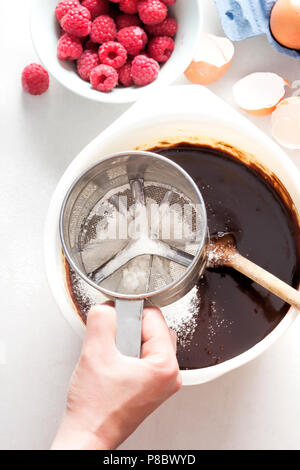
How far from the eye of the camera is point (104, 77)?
0.92 metres

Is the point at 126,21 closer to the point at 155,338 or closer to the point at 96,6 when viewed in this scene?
the point at 96,6

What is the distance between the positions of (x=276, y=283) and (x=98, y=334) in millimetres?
271

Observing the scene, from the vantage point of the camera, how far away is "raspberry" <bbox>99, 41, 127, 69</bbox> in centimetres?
92

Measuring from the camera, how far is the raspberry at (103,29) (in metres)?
0.93

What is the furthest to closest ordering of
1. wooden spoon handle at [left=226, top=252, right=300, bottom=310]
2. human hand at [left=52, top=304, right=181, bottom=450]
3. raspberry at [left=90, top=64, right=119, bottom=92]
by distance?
raspberry at [left=90, top=64, right=119, bottom=92]
wooden spoon handle at [left=226, top=252, right=300, bottom=310]
human hand at [left=52, top=304, right=181, bottom=450]

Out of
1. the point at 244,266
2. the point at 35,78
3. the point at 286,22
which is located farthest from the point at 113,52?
the point at 244,266

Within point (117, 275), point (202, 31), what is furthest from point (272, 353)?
point (202, 31)

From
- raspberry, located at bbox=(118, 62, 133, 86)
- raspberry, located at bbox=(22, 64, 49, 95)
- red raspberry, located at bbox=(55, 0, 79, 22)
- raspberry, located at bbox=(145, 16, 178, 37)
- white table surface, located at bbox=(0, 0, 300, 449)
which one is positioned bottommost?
white table surface, located at bbox=(0, 0, 300, 449)

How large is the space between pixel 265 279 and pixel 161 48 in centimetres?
41

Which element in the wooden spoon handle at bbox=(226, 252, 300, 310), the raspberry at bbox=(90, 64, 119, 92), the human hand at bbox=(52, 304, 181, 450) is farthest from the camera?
the raspberry at bbox=(90, 64, 119, 92)

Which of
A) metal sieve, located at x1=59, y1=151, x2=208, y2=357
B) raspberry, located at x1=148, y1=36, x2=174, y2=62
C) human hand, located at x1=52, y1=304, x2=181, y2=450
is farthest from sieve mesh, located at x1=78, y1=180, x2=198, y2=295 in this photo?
raspberry, located at x1=148, y1=36, x2=174, y2=62

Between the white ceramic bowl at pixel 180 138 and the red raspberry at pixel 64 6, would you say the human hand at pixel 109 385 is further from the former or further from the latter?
the red raspberry at pixel 64 6

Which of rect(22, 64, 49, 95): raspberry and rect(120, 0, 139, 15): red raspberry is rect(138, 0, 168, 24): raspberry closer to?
rect(120, 0, 139, 15): red raspberry

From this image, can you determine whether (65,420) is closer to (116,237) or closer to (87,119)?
(116,237)
